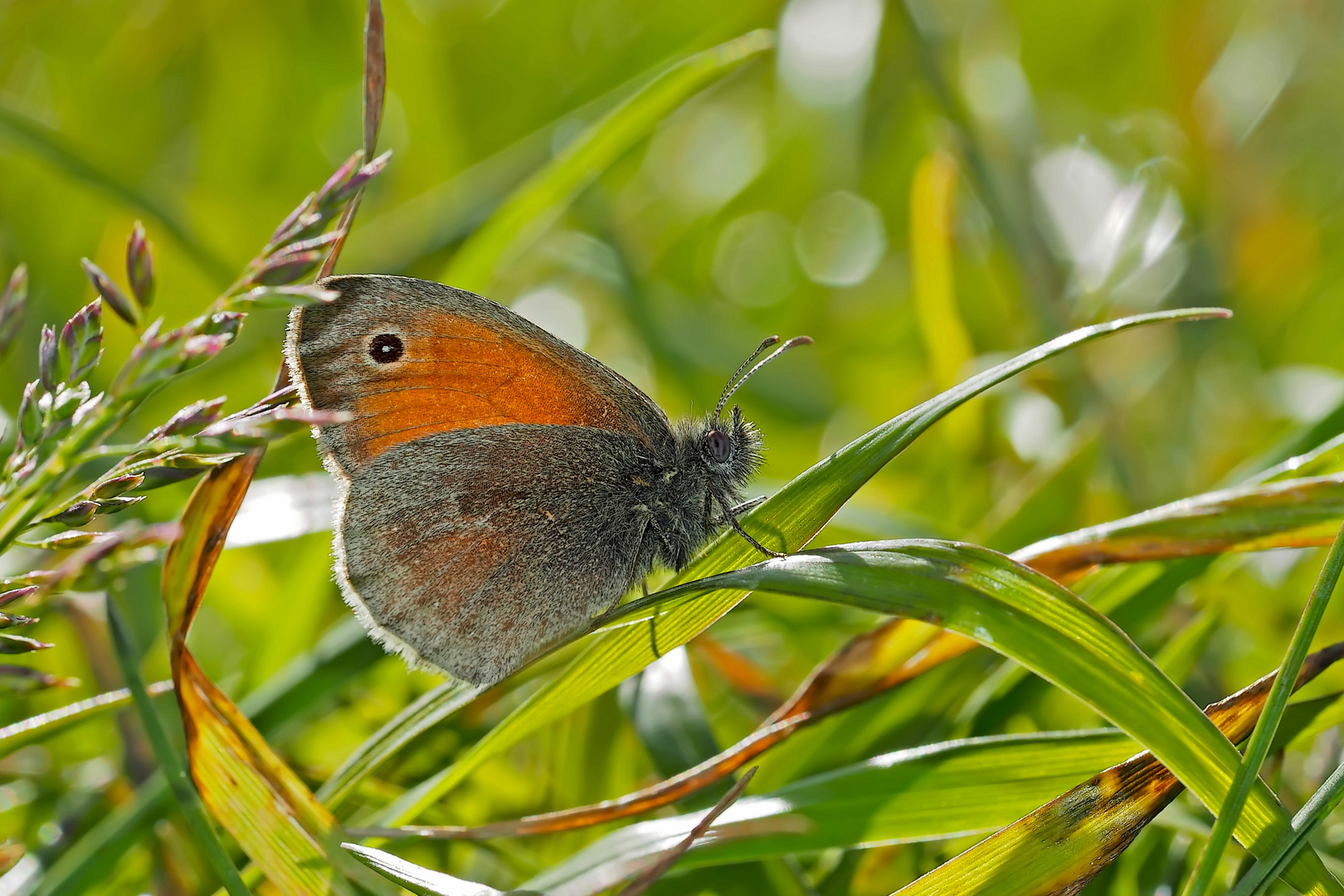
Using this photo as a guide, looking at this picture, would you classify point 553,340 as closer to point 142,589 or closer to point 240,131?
point 142,589

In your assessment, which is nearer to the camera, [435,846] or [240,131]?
[435,846]

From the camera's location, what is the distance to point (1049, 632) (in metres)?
1.35

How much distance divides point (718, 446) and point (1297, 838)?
1.46m

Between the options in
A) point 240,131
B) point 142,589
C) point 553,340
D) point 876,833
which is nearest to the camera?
point 876,833

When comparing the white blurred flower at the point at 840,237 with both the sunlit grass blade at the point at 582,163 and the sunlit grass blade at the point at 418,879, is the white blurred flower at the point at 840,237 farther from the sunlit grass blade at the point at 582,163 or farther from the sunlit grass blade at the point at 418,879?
the sunlit grass blade at the point at 418,879

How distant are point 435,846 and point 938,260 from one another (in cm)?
234

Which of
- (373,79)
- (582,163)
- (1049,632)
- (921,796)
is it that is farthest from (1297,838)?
(582,163)

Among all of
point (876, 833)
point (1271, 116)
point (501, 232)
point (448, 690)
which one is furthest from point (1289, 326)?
point (448, 690)

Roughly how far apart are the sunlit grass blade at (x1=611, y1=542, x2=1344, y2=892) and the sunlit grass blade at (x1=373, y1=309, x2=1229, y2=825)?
5.4 inches

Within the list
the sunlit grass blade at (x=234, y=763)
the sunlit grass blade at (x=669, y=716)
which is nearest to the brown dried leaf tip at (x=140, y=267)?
the sunlit grass blade at (x=234, y=763)

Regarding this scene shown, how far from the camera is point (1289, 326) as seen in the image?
13.7 ft

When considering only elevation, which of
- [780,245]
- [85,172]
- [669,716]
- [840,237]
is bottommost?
[669,716]

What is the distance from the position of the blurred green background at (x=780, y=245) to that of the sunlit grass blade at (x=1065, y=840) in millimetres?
446

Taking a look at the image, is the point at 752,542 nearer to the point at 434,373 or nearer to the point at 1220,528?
the point at 1220,528
